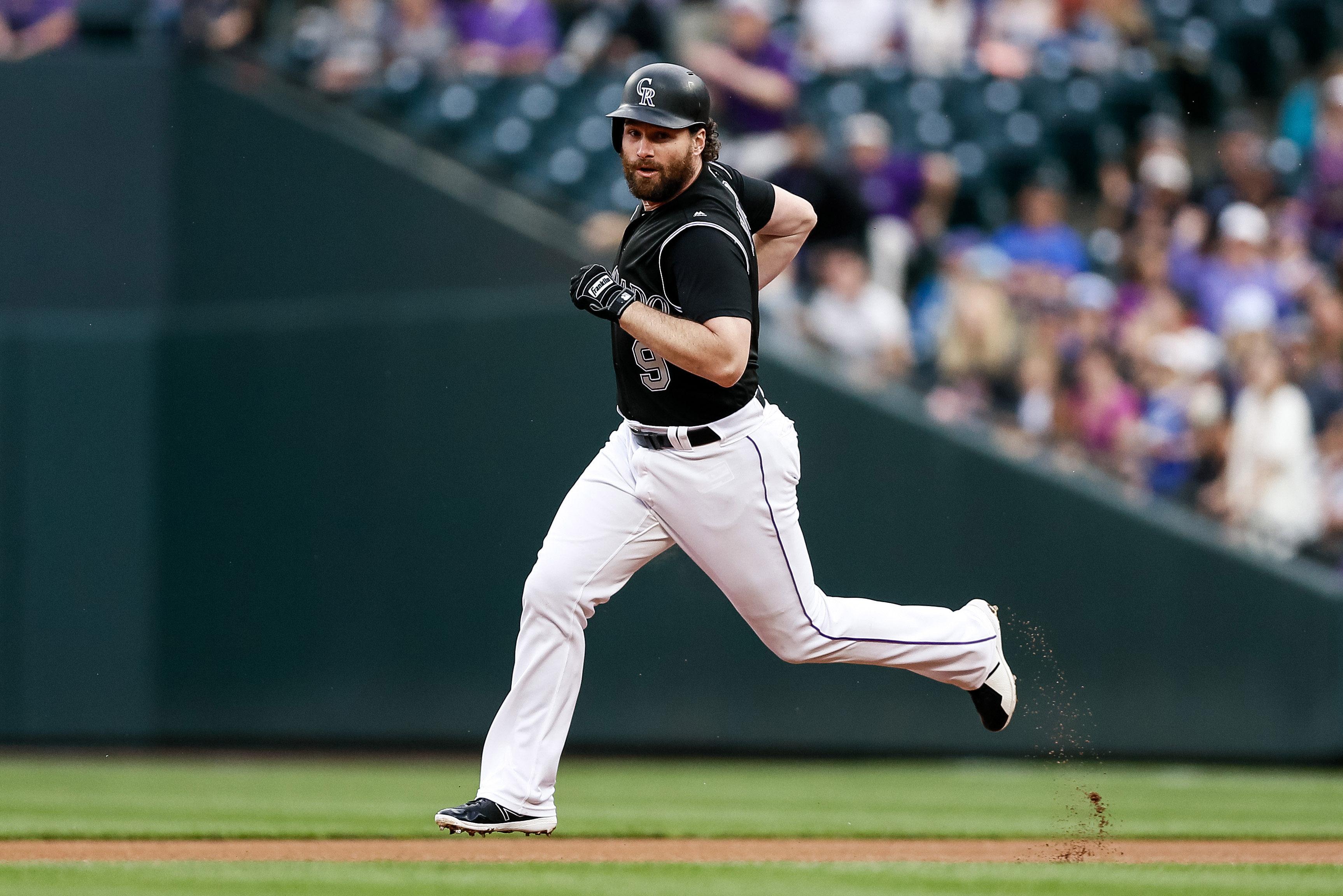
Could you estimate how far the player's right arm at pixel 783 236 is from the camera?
5.55 meters

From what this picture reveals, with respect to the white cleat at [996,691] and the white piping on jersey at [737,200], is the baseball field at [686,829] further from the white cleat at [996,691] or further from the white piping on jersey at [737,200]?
the white piping on jersey at [737,200]

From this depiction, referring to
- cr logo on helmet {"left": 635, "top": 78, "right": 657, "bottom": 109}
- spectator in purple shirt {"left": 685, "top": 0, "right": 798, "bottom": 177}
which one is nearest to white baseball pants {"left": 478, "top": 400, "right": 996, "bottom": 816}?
cr logo on helmet {"left": 635, "top": 78, "right": 657, "bottom": 109}

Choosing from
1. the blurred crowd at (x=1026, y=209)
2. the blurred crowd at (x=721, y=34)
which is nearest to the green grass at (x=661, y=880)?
the blurred crowd at (x=1026, y=209)

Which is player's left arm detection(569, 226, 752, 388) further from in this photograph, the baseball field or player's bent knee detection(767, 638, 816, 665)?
the baseball field

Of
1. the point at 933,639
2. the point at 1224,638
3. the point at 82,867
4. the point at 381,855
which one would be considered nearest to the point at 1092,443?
the point at 1224,638

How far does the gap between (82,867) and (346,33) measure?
7147mm

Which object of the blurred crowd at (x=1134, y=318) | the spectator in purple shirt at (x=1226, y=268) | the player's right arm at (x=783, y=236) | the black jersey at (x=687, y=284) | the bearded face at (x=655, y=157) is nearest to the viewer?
the black jersey at (x=687, y=284)

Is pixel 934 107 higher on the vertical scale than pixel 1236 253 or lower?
higher

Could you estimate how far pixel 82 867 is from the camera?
4.90m

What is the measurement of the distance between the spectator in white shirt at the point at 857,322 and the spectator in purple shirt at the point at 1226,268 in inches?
62.6

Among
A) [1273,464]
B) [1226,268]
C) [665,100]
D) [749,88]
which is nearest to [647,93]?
[665,100]

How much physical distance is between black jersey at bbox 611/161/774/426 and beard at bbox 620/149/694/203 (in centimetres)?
5

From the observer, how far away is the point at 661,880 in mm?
4629

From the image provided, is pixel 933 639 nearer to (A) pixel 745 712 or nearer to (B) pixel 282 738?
(A) pixel 745 712
